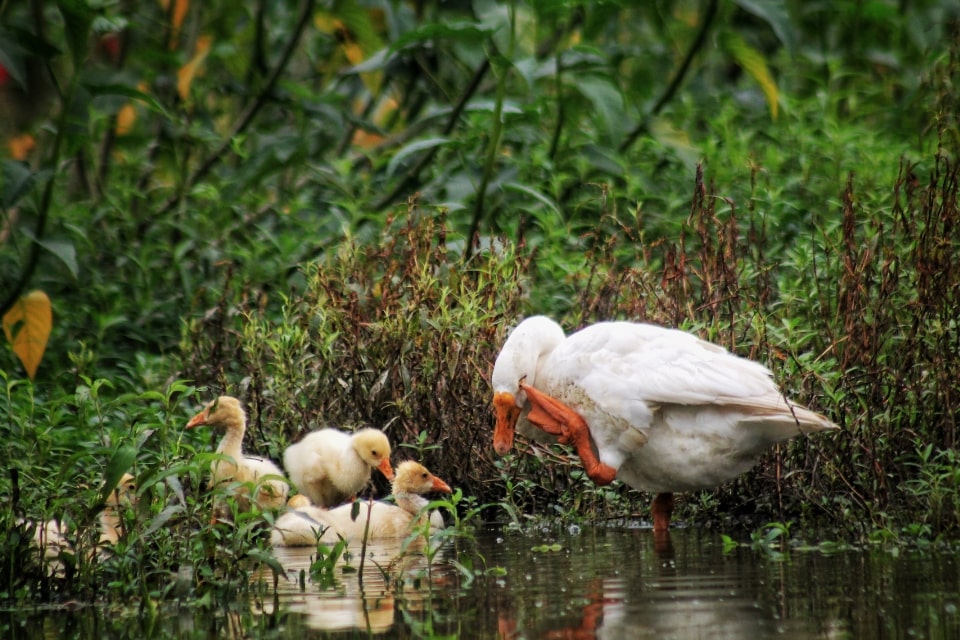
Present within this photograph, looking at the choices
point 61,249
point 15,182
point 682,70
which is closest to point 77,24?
point 15,182

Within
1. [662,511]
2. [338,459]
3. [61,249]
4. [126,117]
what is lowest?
[662,511]

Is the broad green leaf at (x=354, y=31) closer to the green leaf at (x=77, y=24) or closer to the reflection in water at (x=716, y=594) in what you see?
the green leaf at (x=77, y=24)

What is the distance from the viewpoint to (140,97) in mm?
6426

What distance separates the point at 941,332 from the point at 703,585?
173 centimetres

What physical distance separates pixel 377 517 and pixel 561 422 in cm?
A: 97

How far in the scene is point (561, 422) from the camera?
5949 mm

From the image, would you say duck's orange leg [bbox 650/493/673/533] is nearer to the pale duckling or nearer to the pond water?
the pond water

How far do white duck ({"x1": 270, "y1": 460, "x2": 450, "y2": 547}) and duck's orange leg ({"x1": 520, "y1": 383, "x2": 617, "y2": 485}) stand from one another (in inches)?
24.3

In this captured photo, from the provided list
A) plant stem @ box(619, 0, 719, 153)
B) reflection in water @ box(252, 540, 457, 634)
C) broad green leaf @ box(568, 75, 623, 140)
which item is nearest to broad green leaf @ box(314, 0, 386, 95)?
plant stem @ box(619, 0, 719, 153)

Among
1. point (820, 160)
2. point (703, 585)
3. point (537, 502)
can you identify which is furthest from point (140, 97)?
point (820, 160)

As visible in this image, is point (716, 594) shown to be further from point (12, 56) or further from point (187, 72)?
point (187, 72)

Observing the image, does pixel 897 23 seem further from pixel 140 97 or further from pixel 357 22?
pixel 140 97

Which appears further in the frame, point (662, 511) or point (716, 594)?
point (662, 511)

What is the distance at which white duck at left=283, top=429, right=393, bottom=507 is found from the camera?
641 cm
